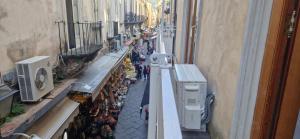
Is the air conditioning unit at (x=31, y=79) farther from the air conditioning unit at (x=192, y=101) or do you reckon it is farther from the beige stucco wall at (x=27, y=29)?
the air conditioning unit at (x=192, y=101)

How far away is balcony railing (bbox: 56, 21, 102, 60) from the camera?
18.3ft

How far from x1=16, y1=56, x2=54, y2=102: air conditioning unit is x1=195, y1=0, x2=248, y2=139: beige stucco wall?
9.51 feet

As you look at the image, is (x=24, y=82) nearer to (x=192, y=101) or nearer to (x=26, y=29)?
(x=26, y=29)

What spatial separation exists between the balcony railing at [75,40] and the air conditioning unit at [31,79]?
1750 mm

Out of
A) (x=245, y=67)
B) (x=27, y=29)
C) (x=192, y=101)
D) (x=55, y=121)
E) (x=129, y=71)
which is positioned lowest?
(x=129, y=71)

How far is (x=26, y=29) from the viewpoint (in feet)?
13.1

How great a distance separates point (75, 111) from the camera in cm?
475

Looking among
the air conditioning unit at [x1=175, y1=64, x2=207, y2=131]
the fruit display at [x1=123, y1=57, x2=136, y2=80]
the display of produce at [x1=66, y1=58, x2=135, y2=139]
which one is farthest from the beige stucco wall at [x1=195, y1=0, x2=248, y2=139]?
the fruit display at [x1=123, y1=57, x2=136, y2=80]

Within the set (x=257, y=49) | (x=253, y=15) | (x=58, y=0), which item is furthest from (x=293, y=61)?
(x=58, y=0)

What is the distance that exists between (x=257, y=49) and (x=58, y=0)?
5417 mm

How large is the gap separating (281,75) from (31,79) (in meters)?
3.62

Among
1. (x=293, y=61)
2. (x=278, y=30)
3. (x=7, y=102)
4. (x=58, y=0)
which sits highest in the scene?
(x=58, y=0)

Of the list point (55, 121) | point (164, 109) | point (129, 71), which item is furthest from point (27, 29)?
point (129, 71)

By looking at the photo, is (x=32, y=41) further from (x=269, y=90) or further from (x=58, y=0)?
(x=269, y=90)
